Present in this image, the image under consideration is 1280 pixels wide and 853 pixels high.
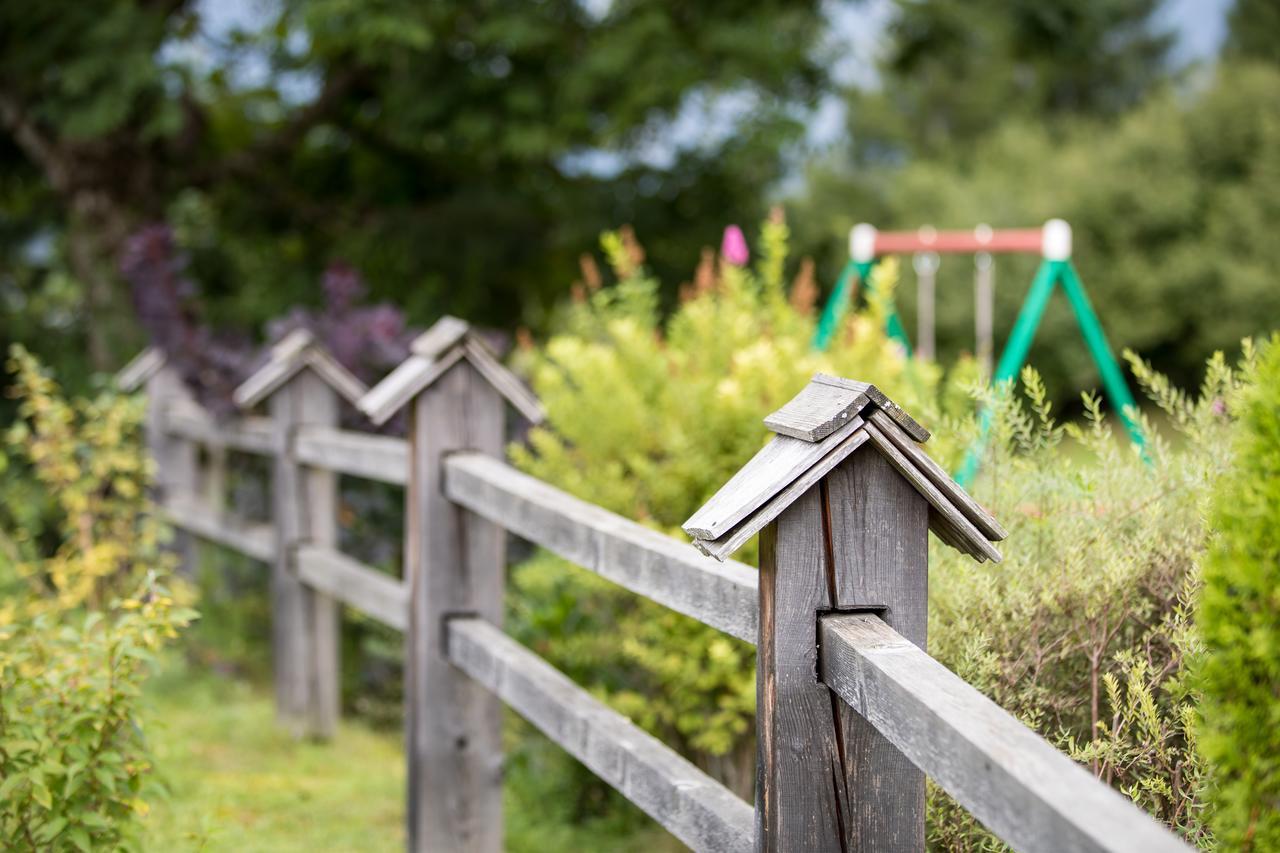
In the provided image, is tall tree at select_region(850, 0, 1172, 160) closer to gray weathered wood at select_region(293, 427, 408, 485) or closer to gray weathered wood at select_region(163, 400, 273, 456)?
gray weathered wood at select_region(163, 400, 273, 456)

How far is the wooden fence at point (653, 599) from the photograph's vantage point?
1555 mm

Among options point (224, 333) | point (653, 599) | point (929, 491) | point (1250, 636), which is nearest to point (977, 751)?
point (1250, 636)

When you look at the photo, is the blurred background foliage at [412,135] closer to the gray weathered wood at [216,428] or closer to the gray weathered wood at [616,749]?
the gray weathered wood at [216,428]

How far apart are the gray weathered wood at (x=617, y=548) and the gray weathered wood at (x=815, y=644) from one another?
6.0 inches

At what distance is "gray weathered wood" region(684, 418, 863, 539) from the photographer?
181 cm

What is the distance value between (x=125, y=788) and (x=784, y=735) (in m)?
1.74

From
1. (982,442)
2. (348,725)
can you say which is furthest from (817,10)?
(982,442)

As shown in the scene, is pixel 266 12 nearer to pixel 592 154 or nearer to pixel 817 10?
pixel 592 154

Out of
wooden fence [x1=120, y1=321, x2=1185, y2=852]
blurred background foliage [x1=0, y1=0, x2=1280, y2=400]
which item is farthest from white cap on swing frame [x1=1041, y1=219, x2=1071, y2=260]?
wooden fence [x1=120, y1=321, x2=1185, y2=852]

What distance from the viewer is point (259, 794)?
462cm

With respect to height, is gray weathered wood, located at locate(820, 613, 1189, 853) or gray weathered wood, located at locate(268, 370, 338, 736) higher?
gray weathered wood, located at locate(820, 613, 1189, 853)

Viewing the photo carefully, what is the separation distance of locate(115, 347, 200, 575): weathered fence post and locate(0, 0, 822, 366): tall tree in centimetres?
224

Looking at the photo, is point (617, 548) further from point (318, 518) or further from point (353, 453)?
point (318, 518)

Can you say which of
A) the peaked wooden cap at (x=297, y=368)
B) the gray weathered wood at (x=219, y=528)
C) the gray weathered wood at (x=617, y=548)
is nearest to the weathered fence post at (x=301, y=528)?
the peaked wooden cap at (x=297, y=368)
